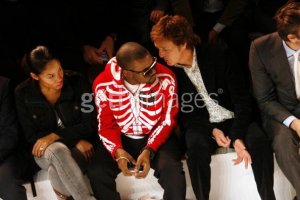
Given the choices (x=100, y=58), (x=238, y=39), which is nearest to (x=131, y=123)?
(x=100, y=58)

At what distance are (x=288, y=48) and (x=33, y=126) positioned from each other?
4.95 ft

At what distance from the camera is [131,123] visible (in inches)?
111

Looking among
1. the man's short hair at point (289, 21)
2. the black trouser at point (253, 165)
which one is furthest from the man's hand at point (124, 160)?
the man's short hair at point (289, 21)

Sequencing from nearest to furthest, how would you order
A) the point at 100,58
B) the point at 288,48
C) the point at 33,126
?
the point at 288,48 < the point at 33,126 < the point at 100,58

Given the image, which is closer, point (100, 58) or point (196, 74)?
point (196, 74)

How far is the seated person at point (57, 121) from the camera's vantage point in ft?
8.91

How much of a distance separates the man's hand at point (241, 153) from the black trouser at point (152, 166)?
0.32 m

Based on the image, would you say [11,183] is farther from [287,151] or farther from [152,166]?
[287,151]

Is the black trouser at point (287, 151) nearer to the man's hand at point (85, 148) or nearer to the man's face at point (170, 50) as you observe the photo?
the man's face at point (170, 50)

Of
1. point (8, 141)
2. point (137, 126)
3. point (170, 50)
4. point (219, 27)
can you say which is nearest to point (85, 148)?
point (137, 126)

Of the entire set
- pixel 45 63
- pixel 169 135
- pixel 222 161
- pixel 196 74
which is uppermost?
pixel 45 63

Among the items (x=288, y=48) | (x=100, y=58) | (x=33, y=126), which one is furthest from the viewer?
(x=100, y=58)

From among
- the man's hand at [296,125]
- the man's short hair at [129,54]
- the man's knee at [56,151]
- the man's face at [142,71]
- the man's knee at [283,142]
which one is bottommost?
the man's knee at [283,142]

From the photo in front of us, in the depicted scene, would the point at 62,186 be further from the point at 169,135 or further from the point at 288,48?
the point at 288,48
